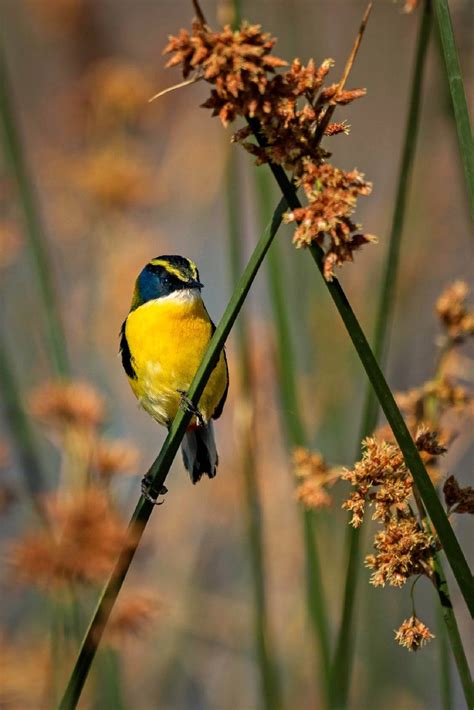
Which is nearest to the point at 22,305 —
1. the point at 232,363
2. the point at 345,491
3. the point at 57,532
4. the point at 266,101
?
the point at 232,363

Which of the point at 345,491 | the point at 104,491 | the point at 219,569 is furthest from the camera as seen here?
the point at 219,569

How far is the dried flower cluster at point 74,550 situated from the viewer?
180cm

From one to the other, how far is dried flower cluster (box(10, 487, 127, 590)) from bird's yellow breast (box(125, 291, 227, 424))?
1.46 ft

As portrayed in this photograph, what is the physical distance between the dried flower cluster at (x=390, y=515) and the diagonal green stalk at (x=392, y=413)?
73 mm

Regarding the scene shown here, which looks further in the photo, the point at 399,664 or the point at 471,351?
the point at 471,351

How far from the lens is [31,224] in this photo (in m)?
2.14

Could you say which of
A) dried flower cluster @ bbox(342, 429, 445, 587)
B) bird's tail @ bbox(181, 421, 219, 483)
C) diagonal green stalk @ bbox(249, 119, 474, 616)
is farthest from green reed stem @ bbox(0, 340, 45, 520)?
diagonal green stalk @ bbox(249, 119, 474, 616)

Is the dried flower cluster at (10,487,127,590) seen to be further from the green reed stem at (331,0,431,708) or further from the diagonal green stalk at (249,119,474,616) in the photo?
the diagonal green stalk at (249,119,474,616)

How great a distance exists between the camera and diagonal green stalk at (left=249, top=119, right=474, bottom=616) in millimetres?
1084

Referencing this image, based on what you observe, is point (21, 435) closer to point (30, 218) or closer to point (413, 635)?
point (30, 218)

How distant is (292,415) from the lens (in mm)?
2023

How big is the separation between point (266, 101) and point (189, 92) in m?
3.62

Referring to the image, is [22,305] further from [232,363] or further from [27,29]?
[27,29]

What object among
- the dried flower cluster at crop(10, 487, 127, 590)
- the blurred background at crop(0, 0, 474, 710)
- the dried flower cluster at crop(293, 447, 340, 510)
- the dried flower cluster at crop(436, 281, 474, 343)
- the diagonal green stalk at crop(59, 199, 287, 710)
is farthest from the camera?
the blurred background at crop(0, 0, 474, 710)
